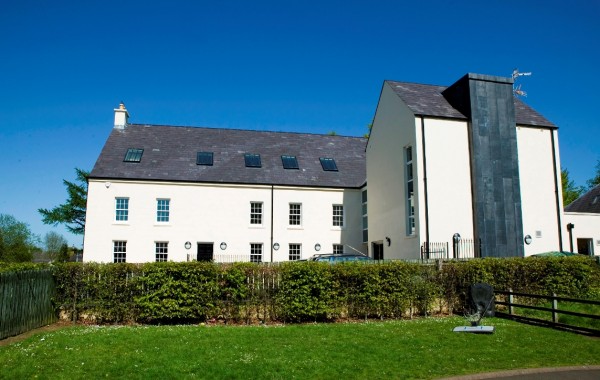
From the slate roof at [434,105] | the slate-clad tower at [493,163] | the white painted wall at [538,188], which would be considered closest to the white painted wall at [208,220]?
the slate roof at [434,105]

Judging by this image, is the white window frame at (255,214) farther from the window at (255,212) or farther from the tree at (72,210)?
the tree at (72,210)

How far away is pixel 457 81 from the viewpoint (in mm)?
23359

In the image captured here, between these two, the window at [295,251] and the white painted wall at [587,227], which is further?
the window at [295,251]

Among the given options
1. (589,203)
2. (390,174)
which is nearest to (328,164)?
(390,174)

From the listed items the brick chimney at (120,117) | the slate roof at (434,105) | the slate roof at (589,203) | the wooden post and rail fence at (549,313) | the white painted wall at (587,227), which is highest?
the brick chimney at (120,117)

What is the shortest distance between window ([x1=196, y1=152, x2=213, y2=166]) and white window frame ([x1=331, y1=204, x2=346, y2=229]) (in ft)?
28.0

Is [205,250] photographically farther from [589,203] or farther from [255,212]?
[589,203]

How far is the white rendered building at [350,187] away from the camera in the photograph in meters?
21.4

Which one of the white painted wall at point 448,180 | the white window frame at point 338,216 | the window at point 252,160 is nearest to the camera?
the white painted wall at point 448,180

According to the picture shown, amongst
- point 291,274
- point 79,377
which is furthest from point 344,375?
point 291,274

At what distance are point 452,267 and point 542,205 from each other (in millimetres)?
9886

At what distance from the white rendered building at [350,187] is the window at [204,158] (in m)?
0.06

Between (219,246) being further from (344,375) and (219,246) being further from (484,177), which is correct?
(344,375)

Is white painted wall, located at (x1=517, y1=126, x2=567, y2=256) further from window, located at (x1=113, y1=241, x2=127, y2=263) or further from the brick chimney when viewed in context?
the brick chimney
